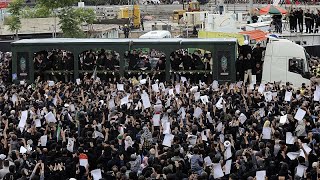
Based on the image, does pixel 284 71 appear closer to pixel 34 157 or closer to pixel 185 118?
pixel 185 118

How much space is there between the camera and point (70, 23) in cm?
4388

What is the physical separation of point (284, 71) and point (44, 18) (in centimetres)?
2551

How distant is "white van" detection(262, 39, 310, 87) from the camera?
86.5 ft

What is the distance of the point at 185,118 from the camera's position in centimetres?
1878

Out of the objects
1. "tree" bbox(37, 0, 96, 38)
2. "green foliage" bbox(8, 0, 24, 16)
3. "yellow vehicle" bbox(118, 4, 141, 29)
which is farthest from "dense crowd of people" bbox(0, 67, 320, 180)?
"yellow vehicle" bbox(118, 4, 141, 29)

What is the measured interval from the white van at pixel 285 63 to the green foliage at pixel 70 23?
18.9 m

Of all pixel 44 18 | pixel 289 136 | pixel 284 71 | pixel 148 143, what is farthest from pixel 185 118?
pixel 44 18

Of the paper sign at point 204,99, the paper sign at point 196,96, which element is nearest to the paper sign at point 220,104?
the paper sign at point 204,99

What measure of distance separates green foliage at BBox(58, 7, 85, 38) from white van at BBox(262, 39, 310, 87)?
62.0ft

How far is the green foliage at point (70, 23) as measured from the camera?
143 feet

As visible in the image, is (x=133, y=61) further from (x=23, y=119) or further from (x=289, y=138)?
(x=289, y=138)

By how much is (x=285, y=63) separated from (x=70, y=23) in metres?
20.0

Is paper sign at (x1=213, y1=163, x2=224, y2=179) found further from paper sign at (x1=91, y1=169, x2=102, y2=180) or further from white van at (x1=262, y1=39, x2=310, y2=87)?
white van at (x1=262, y1=39, x2=310, y2=87)

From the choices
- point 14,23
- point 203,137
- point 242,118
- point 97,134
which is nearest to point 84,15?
point 14,23
